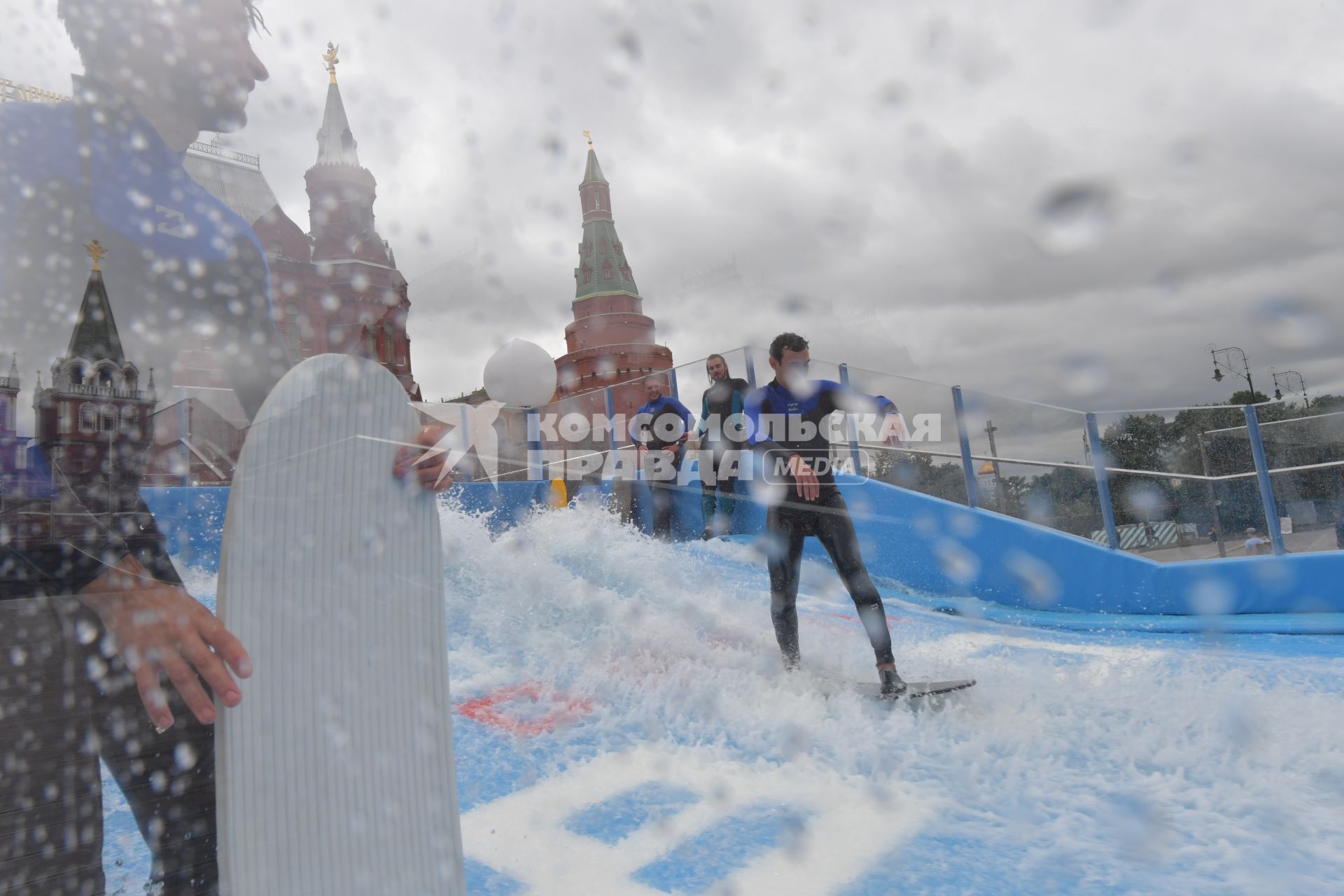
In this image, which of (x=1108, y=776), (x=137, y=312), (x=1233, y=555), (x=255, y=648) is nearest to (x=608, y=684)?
(x=1108, y=776)

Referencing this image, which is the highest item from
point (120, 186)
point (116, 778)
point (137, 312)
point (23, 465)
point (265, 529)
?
point (120, 186)

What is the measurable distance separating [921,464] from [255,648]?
6.43 m

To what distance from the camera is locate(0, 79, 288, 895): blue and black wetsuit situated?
1097 millimetres

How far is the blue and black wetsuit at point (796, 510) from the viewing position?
3.62 meters

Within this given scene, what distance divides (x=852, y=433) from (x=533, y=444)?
3814mm

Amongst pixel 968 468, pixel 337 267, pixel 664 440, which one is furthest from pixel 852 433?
pixel 337 267

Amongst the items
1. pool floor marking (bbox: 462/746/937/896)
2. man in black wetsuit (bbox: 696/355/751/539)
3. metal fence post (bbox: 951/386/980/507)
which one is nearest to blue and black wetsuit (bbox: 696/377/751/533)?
man in black wetsuit (bbox: 696/355/751/539)

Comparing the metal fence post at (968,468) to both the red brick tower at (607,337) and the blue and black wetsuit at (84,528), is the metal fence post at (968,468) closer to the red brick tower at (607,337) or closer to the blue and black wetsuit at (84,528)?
the red brick tower at (607,337)

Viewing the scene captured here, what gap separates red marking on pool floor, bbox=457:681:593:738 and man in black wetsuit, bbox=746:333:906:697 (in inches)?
44.1

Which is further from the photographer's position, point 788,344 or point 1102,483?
point 1102,483

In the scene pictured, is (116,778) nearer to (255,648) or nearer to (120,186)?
(255,648)

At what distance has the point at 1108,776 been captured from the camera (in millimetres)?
2604

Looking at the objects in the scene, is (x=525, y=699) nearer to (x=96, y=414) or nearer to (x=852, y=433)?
(x=96, y=414)

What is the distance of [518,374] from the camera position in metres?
8.54
